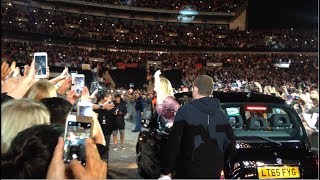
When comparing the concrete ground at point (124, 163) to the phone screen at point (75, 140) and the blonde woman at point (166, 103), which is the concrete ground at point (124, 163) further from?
the phone screen at point (75, 140)

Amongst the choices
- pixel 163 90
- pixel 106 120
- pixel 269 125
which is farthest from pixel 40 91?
pixel 106 120

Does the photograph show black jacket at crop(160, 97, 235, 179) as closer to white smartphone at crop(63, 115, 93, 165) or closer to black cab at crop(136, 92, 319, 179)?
black cab at crop(136, 92, 319, 179)

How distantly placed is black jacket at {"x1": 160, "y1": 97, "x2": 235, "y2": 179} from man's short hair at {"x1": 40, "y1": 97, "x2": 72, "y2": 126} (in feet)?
5.10

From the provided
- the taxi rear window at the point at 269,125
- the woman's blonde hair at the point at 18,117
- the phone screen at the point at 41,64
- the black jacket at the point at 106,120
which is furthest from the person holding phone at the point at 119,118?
the woman's blonde hair at the point at 18,117

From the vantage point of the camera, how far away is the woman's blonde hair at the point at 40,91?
12.8ft

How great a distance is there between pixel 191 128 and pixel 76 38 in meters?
43.0

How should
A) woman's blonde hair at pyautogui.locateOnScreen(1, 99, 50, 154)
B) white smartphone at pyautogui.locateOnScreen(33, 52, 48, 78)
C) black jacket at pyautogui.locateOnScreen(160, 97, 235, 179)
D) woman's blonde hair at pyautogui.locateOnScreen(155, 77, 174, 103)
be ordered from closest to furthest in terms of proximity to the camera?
woman's blonde hair at pyautogui.locateOnScreen(1, 99, 50, 154) < black jacket at pyautogui.locateOnScreen(160, 97, 235, 179) < white smartphone at pyautogui.locateOnScreen(33, 52, 48, 78) < woman's blonde hair at pyautogui.locateOnScreen(155, 77, 174, 103)

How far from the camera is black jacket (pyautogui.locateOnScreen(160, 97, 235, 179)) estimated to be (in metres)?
4.53

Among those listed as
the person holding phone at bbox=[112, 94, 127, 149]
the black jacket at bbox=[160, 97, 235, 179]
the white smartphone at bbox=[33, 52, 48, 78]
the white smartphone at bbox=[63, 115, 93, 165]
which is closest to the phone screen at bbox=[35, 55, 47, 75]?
the white smartphone at bbox=[33, 52, 48, 78]

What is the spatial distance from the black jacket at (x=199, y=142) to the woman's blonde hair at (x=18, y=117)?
7.39 ft

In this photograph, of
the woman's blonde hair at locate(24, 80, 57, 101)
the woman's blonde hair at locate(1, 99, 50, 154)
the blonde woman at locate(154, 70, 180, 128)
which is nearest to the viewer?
the woman's blonde hair at locate(1, 99, 50, 154)

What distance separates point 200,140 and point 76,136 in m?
2.20

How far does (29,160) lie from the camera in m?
2.18

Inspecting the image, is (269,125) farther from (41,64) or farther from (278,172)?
(41,64)
